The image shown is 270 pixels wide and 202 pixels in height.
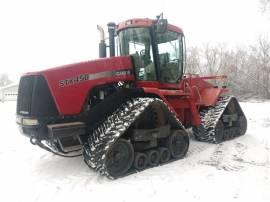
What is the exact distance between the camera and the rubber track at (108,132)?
182 inches

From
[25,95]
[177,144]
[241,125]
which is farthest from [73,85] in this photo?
Result: [241,125]

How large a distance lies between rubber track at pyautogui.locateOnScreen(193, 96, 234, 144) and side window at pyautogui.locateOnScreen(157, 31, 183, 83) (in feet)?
5.02

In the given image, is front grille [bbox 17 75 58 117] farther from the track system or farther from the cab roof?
the track system

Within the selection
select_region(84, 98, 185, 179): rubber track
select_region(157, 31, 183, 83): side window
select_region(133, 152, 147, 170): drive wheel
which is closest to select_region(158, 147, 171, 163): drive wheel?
select_region(133, 152, 147, 170): drive wheel

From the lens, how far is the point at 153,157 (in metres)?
5.41

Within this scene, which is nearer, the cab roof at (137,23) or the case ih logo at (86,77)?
the case ih logo at (86,77)

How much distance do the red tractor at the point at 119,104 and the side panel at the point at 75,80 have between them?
0.6 inches

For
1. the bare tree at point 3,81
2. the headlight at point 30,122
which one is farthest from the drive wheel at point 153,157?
the bare tree at point 3,81

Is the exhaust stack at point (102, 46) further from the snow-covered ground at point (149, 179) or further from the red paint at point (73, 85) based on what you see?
the snow-covered ground at point (149, 179)

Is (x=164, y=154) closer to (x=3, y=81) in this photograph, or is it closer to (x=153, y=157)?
(x=153, y=157)

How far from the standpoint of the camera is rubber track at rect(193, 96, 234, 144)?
734 cm

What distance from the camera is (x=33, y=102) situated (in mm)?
4492

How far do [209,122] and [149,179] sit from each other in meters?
3.35

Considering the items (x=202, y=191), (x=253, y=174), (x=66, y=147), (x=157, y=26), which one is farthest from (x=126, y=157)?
(x=157, y=26)
